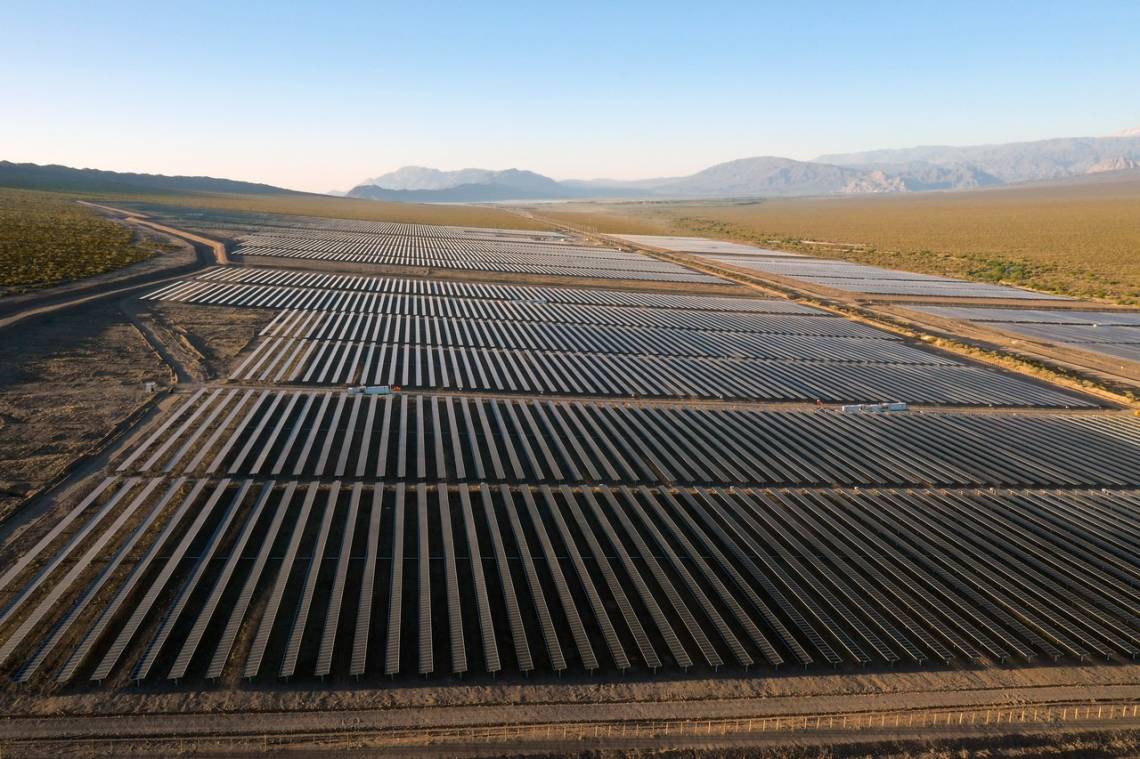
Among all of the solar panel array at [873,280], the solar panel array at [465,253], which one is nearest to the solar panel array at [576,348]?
the solar panel array at [465,253]

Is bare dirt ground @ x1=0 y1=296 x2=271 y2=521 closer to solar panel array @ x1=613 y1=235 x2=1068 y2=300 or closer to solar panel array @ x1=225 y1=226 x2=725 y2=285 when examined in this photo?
solar panel array @ x1=225 y1=226 x2=725 y2=285

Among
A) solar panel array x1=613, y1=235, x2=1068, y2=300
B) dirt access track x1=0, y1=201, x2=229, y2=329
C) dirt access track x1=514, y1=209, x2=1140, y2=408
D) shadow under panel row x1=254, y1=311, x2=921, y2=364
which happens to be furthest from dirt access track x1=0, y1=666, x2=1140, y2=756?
solar panel array x1=613, y1=235, x2=1068, y2=300

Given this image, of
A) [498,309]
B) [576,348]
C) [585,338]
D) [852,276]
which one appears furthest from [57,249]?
[852,276]

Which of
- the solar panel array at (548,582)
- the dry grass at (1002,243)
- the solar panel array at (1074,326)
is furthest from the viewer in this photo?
the dry grass at (1002,243)

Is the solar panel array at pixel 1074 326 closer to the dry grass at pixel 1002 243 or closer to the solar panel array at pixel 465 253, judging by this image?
the dry grass at pixel 1002 243

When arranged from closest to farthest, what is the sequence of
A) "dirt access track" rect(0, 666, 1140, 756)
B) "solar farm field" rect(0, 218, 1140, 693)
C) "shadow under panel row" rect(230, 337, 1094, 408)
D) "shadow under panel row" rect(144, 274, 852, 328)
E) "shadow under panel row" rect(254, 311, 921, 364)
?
1. "dirt access track" rect(0, 666, 1140, 756)
2. "solar farm field" rect(0, 218, 1140, 693)
3. "shadow under panel row" rect(230, 337, 1094, 408)
4. "shadow under panel row" rect(254, 311, 921, 364)
5. "shadow under panel row" rect(144, 274, 852, 328)

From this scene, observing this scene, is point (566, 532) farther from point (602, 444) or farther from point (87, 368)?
point (87, 368)
